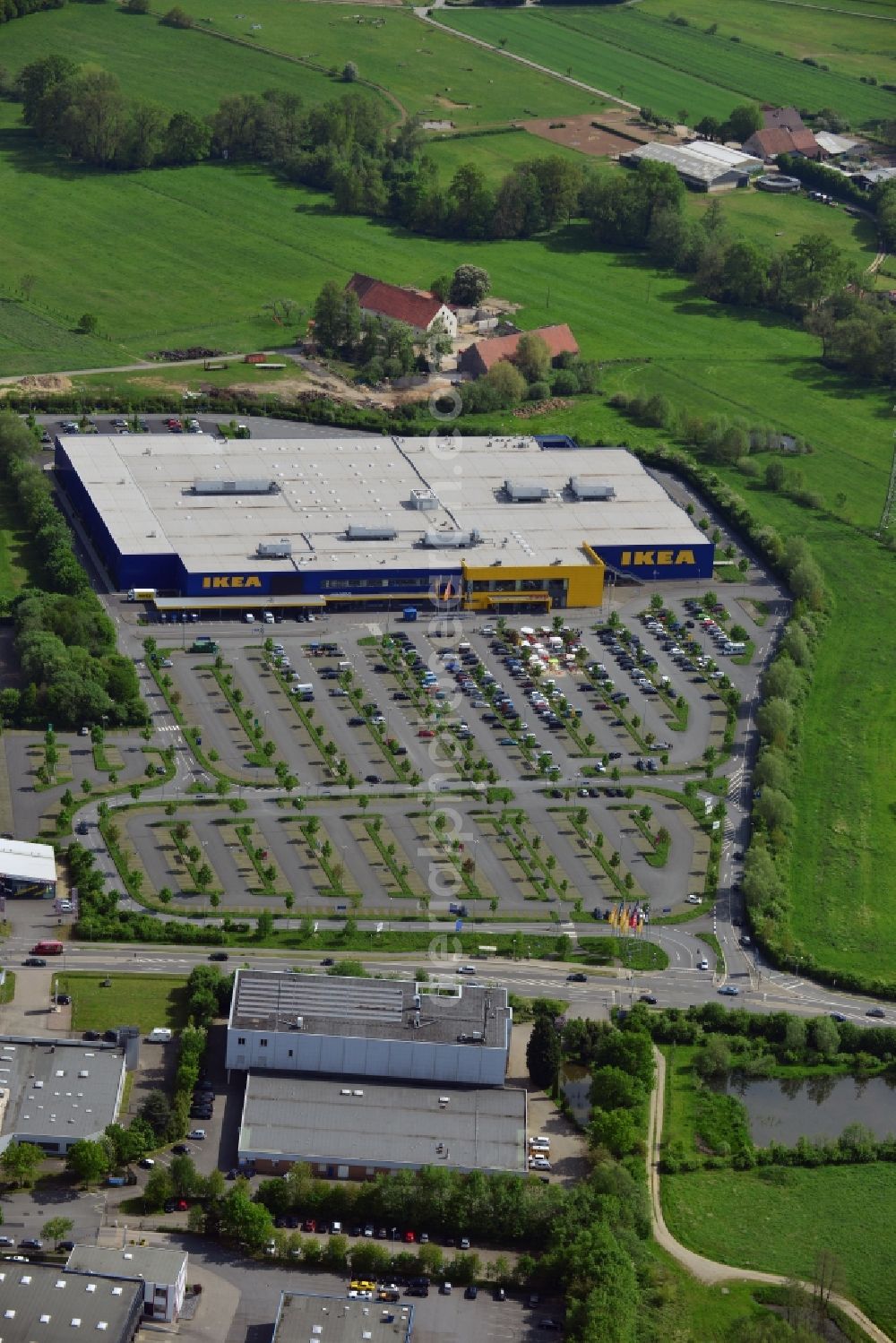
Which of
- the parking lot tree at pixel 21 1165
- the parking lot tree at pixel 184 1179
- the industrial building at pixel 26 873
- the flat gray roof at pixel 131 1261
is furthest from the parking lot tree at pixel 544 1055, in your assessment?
the industrial building at pixel 26 873

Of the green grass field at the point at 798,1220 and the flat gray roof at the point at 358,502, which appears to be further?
the flat gray roof at the point at 358,502

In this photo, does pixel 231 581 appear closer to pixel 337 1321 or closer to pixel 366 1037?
→ pixel 366 1037

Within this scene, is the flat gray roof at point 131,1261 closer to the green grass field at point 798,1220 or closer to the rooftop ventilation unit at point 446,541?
the green grass field at point 798,1220

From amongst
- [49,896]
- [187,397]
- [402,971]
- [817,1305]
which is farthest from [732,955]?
[187,397]

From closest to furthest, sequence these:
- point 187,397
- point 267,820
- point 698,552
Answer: point 267,820
point 698,552
point 187,397

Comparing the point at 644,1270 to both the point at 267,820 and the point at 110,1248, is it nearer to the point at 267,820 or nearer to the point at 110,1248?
the point at 110,1248

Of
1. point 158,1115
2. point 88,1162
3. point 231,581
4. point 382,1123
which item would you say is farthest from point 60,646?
point 88,1162
